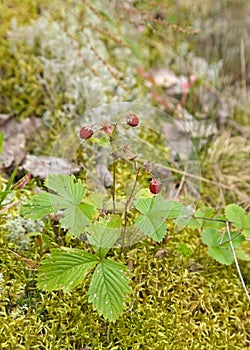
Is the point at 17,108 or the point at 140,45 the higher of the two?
the point at 140,45

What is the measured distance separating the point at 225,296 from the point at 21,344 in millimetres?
994

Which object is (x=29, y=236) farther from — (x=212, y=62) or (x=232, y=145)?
(x=212, y=62)

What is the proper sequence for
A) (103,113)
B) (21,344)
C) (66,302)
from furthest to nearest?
(103,113), (66,302), (21,344)

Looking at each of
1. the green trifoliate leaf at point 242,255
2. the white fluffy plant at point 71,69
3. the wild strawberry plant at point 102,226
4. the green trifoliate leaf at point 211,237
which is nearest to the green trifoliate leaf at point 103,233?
the wild strawberry plant at point 102,226

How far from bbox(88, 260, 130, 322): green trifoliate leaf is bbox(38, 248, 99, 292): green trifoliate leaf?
54 mm

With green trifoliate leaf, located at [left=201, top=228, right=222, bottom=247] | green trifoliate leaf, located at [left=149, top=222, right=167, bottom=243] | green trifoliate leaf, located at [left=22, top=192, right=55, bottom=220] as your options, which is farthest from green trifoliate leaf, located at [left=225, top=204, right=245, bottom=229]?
green trifoliate leaf, located at [left=22, top=192, right=55, bottom=220]

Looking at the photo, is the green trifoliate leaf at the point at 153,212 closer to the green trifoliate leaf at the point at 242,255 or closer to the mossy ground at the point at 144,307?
the mossy ground at the point at 144,307

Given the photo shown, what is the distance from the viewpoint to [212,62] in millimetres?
3719

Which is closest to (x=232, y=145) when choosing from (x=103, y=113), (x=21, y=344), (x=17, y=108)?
(x=103, y=113)

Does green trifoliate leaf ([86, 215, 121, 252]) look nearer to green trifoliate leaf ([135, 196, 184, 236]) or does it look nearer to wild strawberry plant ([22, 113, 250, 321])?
wild strawberry plant ([22, 113, 250, 321])

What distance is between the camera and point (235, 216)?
2.05 meters

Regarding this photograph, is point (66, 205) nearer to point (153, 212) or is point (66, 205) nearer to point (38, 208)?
point (38, 208)

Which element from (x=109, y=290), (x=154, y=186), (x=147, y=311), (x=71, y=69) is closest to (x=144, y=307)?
(x=147, y=311)

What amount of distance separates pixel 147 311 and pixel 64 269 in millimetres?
471
